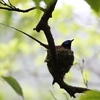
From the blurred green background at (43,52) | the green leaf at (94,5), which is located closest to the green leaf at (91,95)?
the green leaf at (94,5)

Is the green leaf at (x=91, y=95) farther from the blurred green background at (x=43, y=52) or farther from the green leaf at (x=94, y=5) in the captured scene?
the blurred green background at (x=43, y=52)

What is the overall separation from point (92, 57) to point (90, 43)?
14 centimetres

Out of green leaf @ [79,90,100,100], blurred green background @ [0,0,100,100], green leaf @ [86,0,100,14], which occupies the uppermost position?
blurred green background @ [0,0,100,100]

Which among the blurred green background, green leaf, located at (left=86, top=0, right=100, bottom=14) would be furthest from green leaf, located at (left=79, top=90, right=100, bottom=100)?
the blurred green background

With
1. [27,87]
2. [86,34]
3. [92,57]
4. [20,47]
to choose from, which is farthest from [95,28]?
[27,87]

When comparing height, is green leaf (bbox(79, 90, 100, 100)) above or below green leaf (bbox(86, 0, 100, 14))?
below

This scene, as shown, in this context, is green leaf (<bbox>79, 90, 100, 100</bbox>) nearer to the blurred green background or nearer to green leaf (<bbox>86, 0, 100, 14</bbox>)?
green leaf (<bbox>86, 0, 100, 14</bbox>)

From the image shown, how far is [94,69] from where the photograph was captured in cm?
200

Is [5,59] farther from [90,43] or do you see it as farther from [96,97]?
[96,97]

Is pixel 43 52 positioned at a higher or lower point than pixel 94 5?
higher

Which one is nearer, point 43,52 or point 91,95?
point 91,95

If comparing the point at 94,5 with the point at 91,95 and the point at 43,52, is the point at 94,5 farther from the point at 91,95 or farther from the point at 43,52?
the point at 43,52

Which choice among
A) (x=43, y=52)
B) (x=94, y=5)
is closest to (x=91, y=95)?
(x=94, y=5)

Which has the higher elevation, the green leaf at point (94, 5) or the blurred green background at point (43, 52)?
the blurred green background at point (43, 52)
